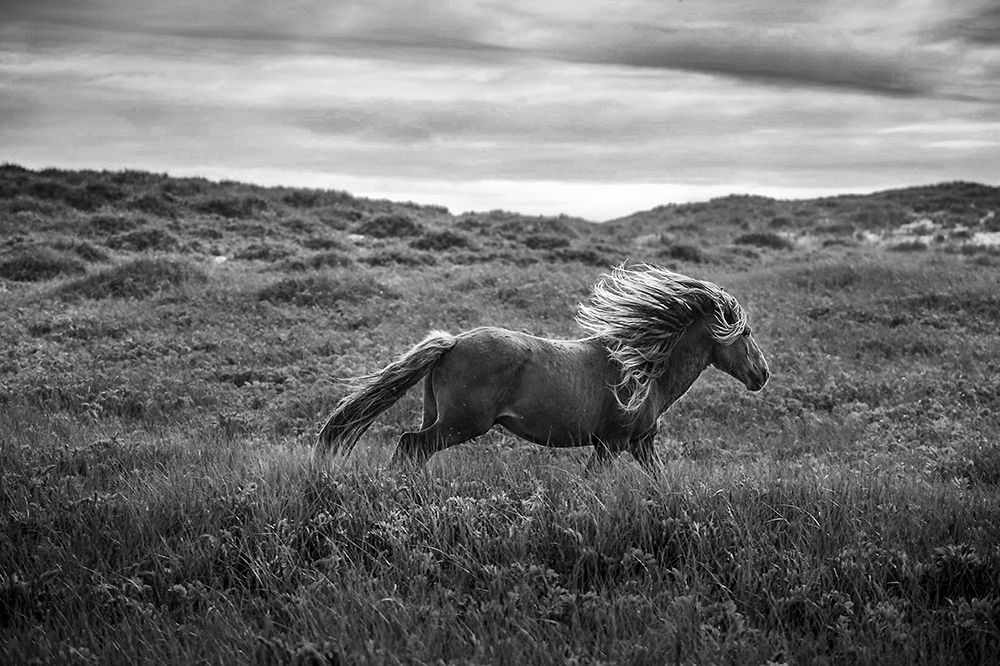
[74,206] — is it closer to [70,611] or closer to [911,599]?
[70,611]

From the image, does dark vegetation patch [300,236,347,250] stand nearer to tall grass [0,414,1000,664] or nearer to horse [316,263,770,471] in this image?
horse [316,263,770,471]

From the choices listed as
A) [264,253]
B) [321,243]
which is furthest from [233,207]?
[264,253]

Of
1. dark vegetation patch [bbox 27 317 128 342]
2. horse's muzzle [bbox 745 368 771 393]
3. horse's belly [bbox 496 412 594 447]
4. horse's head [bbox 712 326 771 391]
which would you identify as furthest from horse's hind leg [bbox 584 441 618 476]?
dark vegetation patch [bbox 27 317 128 342]

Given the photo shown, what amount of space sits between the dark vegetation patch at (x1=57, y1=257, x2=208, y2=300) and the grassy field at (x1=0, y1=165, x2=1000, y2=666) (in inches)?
41.0

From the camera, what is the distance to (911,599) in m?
4.45

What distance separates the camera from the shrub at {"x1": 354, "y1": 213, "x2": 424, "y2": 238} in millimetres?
29000

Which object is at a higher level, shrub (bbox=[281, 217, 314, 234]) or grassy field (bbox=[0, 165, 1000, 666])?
shrub (bbox=[281, 217, 314, 234])

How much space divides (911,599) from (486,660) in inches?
98.8

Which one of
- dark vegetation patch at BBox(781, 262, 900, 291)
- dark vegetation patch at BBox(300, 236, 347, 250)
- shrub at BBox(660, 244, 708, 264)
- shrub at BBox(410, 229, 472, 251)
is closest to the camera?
dark vegetation patch at BBox(781, 262, 900, 291)

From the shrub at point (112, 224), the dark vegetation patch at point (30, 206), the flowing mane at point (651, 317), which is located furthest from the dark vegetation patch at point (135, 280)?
the dark vegetation patch at point (30, 206)

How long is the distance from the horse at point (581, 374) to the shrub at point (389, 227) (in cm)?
2211

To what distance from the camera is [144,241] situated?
2428 centimetres

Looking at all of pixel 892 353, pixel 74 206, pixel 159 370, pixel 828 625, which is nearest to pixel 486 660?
pixel 828 625

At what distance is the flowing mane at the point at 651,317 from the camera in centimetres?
695
